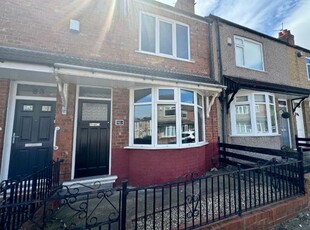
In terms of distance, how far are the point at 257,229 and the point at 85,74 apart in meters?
5.22

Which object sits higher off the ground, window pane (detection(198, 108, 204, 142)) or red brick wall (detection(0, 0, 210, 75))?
red brick wall (detection(0, 0, 210, 75))

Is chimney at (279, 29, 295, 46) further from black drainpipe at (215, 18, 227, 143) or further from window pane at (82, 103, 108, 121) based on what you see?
window pane at (82, 103, 108, 121)

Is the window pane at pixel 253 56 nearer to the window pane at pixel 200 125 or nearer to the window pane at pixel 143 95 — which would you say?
the window pane at pixel 200 125

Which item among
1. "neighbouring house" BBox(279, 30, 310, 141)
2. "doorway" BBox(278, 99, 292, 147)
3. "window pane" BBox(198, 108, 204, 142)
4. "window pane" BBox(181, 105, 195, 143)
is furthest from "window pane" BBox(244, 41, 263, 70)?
"window pane" BBox(181, 105, 195, 143)

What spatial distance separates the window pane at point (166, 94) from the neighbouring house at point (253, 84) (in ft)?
10.4

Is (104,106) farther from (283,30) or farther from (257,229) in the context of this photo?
(283,30)

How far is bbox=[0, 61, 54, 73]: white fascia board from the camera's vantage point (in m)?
3.90

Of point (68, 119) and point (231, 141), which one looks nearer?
point (68, 119)

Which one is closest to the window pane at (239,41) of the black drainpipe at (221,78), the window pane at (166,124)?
the black drainpipe at (221,78)

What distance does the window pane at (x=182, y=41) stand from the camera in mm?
7699

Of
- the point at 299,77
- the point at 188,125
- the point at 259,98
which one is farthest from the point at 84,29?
the point at 299,77

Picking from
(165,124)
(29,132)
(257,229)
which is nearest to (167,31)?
(165,124)

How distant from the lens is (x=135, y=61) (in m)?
6.66

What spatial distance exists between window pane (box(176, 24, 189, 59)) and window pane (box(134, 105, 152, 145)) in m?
3.17
